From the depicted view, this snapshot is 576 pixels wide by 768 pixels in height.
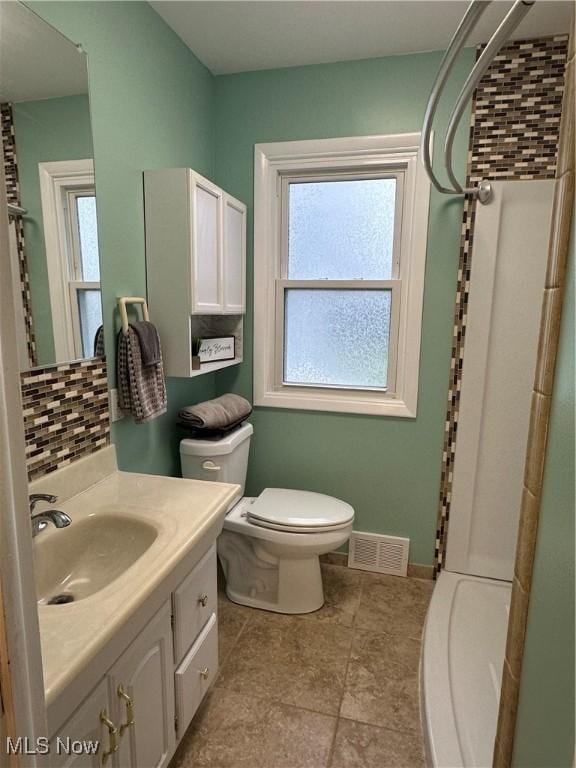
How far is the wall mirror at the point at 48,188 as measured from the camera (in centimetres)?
112

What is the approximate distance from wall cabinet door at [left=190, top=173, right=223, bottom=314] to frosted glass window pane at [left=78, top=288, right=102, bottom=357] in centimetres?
39

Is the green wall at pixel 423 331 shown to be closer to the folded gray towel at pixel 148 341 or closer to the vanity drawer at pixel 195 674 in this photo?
the folded gray towel at pixel 148 341

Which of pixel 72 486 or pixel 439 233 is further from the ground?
pixel 439 233

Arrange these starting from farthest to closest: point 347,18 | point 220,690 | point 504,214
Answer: point 504,214 → point 347,18 → point 220,690

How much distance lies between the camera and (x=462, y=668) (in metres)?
1.62

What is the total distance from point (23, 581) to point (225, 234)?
5.68 ft

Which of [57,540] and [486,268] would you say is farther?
[486,268]

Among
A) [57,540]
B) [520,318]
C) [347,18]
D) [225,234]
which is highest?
[347,18]

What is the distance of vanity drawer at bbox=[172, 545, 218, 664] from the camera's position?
118cm

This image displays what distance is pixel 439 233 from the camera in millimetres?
2006

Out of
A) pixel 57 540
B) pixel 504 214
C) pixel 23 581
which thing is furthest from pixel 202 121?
pixel 23 581

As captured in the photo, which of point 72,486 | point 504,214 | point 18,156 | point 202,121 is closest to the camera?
point 18,156

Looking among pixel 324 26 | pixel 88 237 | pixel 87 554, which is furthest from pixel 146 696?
pixel 324 26

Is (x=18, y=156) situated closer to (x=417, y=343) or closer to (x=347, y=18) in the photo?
(x=347, y=18)
